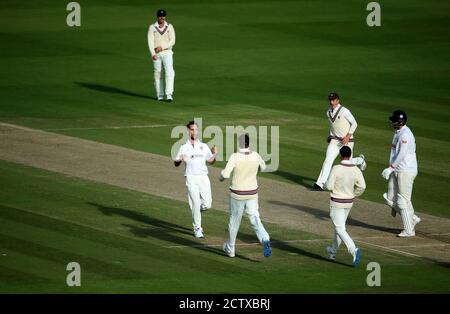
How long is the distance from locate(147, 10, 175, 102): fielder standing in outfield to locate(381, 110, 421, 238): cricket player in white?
37.8 feet

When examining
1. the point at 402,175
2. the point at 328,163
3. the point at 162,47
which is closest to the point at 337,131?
the point at 328,163

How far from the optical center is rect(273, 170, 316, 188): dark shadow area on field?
85.0 ft

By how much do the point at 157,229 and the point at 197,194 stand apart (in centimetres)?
114

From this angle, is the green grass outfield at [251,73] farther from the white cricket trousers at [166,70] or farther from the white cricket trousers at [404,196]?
the white cricket trousers at [404,196]

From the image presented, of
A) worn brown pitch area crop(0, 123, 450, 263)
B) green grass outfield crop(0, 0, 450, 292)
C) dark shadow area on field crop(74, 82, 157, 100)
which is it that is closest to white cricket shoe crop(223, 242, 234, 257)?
green grass outfield crop(0, 0, 450, 292)

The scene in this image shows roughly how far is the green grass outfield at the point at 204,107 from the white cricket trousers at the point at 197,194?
0.40 metres

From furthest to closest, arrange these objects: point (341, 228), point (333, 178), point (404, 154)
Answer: point (404, 154) < point (333, 178) < point (341, 228)

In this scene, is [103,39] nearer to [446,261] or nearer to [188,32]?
[188,32]

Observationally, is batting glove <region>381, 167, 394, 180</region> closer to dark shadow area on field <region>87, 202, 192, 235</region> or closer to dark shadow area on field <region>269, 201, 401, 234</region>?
dark shadow area on field <region>269, 201, 401, 234</region>

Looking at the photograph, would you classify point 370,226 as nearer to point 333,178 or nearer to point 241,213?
point 333,178

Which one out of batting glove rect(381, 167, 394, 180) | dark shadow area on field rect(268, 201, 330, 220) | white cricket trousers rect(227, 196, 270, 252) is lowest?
dark shadow area on field rect(268, 201, 330, 220)

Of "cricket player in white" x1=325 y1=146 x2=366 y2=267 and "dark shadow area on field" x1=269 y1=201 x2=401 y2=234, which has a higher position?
"cricket player in white" x1=325 y1=146 x2=366 y2=267

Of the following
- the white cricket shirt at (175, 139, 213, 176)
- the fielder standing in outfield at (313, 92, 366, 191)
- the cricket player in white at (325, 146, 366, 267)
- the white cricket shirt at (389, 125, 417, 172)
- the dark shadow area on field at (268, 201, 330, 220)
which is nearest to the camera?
the cricket player in white at (325, 146, 366, 267)

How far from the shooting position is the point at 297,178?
2631cm
